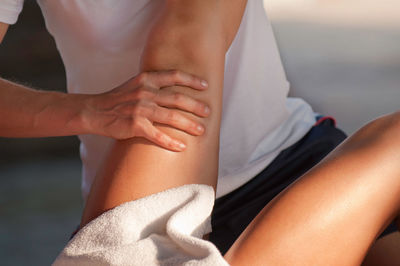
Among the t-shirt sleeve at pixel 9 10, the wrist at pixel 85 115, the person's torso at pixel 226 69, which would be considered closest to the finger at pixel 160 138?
the wrist at pixel 85 115

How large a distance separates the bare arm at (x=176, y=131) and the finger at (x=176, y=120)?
0.01m

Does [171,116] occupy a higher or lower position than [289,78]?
higher

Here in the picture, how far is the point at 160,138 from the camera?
0.83 meters

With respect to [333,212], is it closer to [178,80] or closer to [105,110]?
[178,80]

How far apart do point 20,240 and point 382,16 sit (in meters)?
2.09

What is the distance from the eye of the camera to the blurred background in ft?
6.35

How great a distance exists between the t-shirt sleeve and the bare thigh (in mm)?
590

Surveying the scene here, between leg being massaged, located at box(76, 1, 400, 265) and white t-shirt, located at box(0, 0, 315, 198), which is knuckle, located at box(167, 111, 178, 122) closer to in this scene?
leg being massaged, located at box(76, 1, 400, 265)

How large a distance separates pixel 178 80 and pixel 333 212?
1.01ft

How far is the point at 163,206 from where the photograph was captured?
2.51ft

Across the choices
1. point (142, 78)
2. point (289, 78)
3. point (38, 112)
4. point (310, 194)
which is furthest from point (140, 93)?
point (289, 78)

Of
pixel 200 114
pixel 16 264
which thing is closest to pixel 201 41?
pixel 200 114

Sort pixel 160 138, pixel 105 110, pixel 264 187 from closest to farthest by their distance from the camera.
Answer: pixel 160 138, pixel 105 110, pixel 264 187

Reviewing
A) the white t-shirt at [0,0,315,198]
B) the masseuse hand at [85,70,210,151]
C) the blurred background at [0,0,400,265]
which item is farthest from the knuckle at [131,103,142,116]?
the blurred background at [0,0,400,265]
